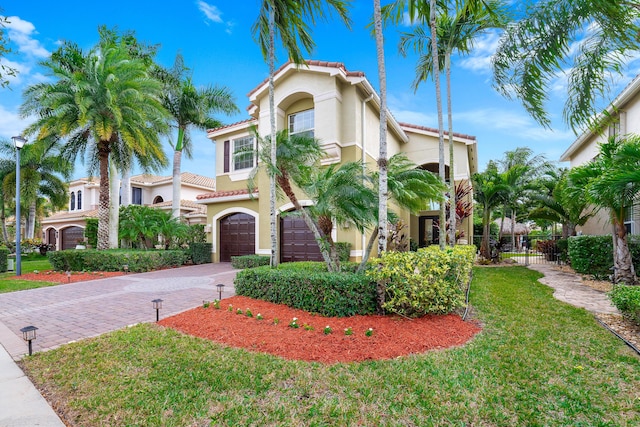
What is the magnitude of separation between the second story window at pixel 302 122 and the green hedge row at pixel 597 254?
1167 centimetres

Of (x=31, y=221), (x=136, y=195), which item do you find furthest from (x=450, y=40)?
(x=31, y=221)

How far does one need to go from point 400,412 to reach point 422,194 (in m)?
5.14

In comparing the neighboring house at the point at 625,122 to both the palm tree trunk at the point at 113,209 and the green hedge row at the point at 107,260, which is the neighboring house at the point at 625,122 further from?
the palm tree trunk at the point at 113,209

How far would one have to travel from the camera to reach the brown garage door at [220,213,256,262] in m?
16.7

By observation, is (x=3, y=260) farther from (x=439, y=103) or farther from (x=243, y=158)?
(x=439, y=103)

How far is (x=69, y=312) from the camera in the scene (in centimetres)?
720

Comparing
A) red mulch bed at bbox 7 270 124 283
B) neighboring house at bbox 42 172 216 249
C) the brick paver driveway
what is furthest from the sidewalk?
neighboring house at bbox 42 172 216 249

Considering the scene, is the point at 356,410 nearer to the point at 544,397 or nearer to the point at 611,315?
the point at 544,397

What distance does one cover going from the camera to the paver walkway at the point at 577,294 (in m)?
7.40

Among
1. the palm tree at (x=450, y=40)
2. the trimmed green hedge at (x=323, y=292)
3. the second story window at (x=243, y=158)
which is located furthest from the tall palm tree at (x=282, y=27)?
the second story window at (x=243, y=158)

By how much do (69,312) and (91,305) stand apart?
25.4 inches

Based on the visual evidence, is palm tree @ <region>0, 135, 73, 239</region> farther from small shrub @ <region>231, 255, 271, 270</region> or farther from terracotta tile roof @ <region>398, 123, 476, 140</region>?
terracotta tile roof @ <region>398, 123, 476, 140</region>

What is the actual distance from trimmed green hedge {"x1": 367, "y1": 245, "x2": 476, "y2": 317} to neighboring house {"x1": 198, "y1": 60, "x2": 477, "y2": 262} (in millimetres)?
6132

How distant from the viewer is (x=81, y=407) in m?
A: 3.28
